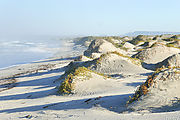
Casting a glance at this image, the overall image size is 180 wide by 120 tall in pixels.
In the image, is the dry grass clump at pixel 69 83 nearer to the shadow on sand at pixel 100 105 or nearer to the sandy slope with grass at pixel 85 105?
the sandy slope with grass at pixel 85 105

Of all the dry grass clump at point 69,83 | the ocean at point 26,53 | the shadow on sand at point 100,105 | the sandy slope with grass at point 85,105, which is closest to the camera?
the sandy slope with grass at point 85,105

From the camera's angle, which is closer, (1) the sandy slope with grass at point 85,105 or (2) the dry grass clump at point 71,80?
(1) the sandy slope with grass at point 85,105

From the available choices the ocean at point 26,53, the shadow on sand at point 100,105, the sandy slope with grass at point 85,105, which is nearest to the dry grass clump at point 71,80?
the sandy slope with grass at point 85,105

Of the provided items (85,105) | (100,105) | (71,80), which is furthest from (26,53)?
(100,105)

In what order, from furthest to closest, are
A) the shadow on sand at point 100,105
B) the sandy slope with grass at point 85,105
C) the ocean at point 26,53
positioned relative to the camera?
the ocean at point 26,53 < the shadow on sand at point 100,105 < the sandy slope with grass at point 85,105

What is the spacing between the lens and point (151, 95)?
6.91 m

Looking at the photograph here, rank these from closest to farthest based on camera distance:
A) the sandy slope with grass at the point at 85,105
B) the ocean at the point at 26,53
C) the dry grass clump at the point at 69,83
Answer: the sandy slope with grass at the point at 85,105 → the dry grass clump at the point at 69,83 → the ocean at the point at 26,53

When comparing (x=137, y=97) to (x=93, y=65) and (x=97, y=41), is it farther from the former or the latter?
(x=97, y=41)

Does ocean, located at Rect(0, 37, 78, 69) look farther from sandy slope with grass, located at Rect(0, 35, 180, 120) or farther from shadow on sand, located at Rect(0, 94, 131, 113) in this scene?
shadow on sand, located at Rect(0, 94, 131, 113)

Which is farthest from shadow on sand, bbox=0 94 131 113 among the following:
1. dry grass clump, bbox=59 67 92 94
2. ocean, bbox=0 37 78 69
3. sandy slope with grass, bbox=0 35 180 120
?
ocean, bbox=0 37 78 69

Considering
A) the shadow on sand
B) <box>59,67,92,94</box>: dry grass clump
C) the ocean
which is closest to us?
the shadow on sand

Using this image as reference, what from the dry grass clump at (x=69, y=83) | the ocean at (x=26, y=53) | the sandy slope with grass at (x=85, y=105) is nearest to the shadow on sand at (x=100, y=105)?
the sandy slope with grass at (x=85, y=105)

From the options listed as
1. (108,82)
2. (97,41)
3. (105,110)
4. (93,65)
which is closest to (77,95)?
(108,82)

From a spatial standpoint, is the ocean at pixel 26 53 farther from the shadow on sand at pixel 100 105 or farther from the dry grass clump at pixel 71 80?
the shadow on sand at pixel 100 105
